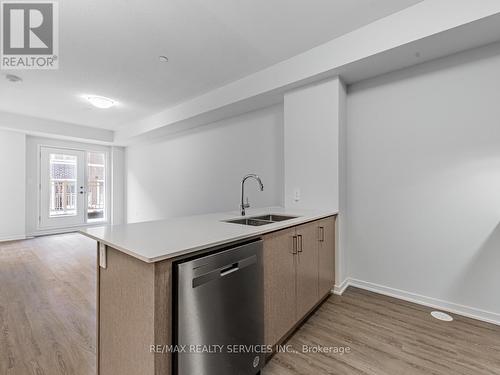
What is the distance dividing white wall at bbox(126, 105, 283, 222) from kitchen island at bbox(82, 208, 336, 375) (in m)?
1.74

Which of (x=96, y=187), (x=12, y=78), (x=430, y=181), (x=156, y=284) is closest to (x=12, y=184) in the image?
(x=96, y=187)

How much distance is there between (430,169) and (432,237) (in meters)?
0.66

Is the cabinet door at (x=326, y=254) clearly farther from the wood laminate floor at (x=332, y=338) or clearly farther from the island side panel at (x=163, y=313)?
the island side panel at (x=163, y=313)

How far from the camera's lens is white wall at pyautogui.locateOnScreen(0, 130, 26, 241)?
4.87 m

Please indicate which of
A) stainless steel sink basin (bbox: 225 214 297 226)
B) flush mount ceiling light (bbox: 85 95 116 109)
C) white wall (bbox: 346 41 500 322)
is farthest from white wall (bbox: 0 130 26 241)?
white wall (bbox: 346 41 500 322)

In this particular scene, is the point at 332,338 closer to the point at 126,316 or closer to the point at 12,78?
the point at 126,316

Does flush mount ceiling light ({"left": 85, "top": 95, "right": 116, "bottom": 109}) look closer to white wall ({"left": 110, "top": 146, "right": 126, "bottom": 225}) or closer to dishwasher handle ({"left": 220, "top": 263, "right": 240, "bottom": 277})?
white wall ({"left": 110, "top": 146, "right": 126, "bottom": 225})

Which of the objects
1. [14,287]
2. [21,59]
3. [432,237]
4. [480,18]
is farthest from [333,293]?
[21,59]

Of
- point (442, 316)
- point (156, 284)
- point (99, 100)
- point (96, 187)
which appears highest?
point (99, 100)

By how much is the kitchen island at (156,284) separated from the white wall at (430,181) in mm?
1148

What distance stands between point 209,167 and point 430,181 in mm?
3335

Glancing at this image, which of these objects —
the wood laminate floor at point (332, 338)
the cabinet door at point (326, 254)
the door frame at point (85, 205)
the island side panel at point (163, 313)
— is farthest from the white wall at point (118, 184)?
the island side panel at point (163, 313)

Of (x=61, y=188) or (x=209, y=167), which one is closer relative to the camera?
(x=209, y=167)

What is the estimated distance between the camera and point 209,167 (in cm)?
443
